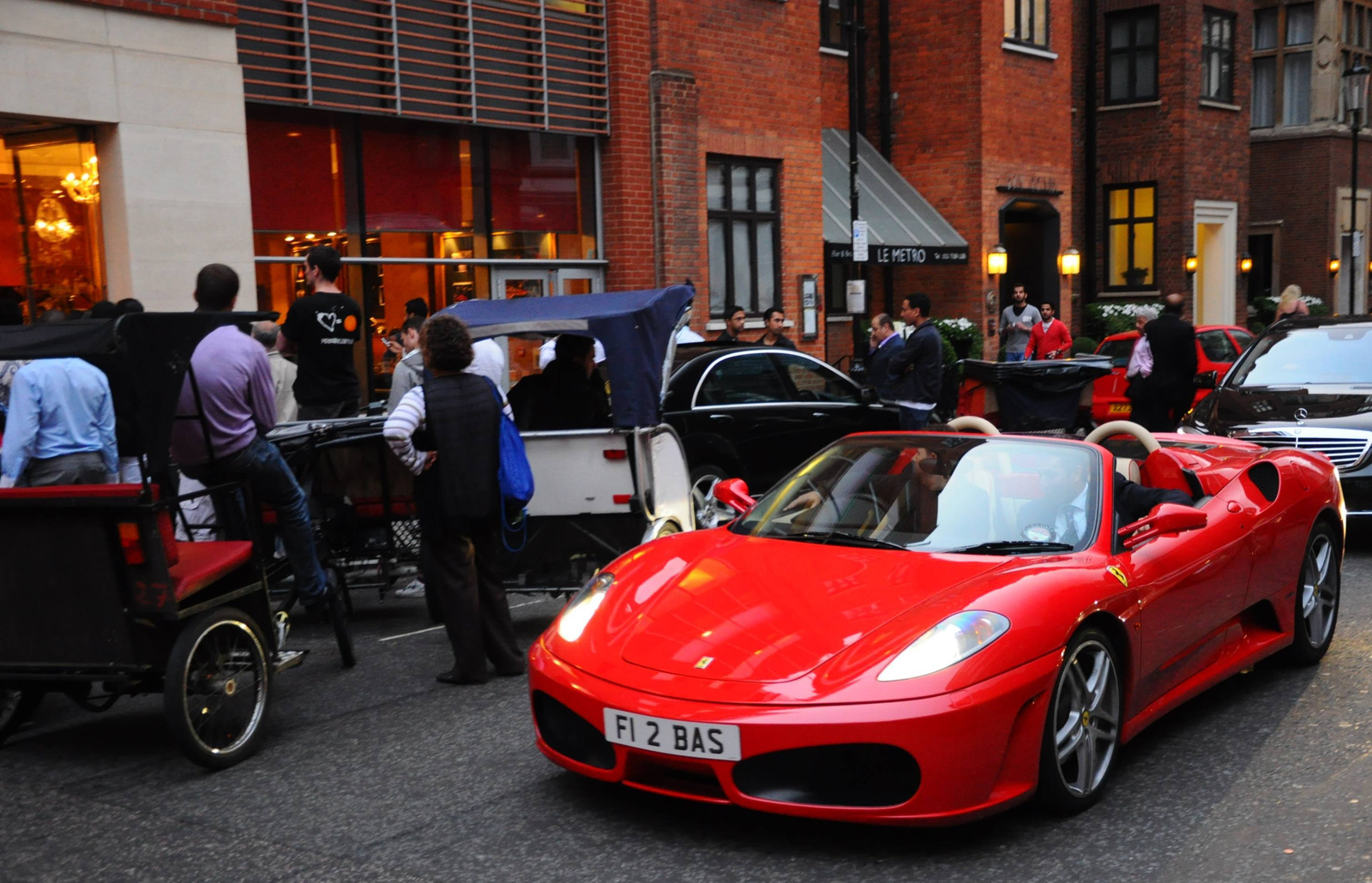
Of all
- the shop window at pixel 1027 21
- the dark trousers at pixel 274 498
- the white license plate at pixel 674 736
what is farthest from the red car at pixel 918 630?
the shop window at pixel 1027 21

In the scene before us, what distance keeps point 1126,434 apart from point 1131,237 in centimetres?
2770

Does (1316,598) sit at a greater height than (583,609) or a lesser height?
lesser

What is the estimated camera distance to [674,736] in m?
4.41

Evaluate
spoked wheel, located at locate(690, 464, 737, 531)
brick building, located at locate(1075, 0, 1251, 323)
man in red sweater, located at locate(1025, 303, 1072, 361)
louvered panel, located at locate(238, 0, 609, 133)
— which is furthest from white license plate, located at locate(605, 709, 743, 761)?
brick building, located at locate(1075, 0, 1251, 323)

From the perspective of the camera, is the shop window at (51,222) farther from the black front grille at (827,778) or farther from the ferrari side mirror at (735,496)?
the black front grille at (827,778)

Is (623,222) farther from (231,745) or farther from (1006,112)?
(231,745)

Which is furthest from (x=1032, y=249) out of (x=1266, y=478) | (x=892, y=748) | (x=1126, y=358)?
(x=892, y=748)

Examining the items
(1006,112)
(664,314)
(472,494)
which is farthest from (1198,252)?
(472,494)

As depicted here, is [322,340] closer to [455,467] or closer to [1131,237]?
[455,467]

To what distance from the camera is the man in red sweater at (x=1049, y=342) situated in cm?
2030

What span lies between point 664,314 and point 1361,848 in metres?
5.20

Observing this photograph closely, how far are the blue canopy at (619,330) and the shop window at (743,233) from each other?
10444 millimetres

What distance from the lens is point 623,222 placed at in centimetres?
1758

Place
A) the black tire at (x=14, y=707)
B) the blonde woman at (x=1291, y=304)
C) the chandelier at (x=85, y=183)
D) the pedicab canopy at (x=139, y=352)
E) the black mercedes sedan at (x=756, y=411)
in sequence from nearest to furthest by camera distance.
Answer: the pedicab canopy at (x=139, y=352) < the black tire at (x=14, y=707) < the black mercedes sedan at (x=756, y=411) < the chandelier at (x=85, y=183) < the blonde woman at (x=1291, y=304)
